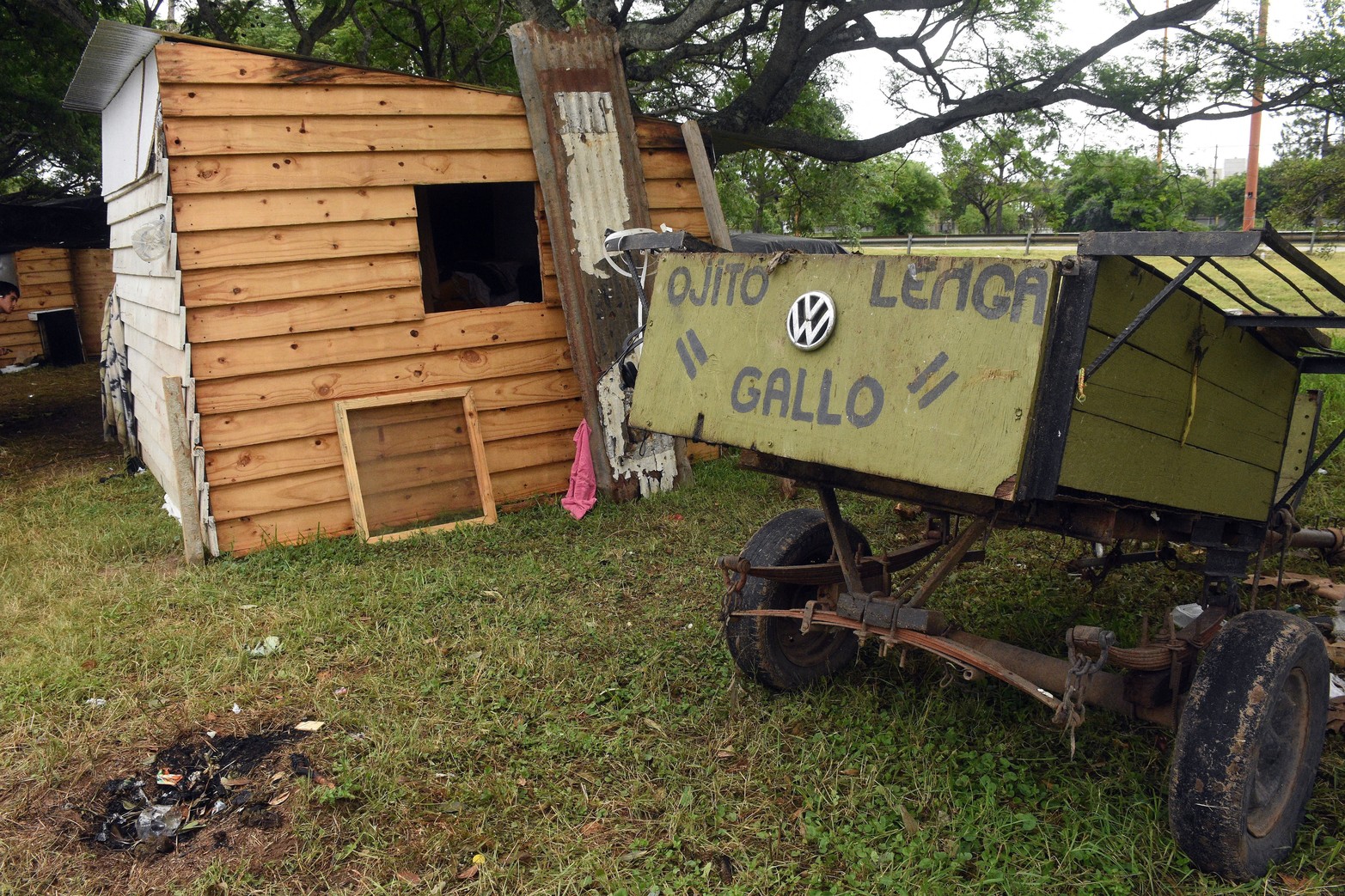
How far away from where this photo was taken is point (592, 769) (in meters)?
3.53

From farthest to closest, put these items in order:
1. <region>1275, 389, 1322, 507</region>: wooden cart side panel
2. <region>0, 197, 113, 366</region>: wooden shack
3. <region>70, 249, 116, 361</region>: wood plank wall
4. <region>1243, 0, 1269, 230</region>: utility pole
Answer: <region>70, 249, 116, 361</region>: wood plank wall, <region>0, 197, 113, 366</region>: wooden shack, <region>1243, 0, 1269, 230</region>: utility pole, <region>1275, 389, 1322, 507</region>: wooden cart side panel

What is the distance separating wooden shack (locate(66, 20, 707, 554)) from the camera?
580 centimetres

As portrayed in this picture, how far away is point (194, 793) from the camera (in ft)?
11.3

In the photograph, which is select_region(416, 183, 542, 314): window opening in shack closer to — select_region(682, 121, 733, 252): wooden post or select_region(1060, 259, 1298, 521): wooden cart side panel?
select_region(682, 121, 733, 252): wooden post

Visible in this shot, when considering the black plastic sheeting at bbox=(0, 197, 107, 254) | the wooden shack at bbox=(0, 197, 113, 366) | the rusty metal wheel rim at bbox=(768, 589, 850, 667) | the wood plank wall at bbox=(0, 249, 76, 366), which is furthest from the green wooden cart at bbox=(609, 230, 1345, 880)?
the wood plank wall at bbox=(0, 249, 76, 366)

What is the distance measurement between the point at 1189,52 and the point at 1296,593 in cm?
840

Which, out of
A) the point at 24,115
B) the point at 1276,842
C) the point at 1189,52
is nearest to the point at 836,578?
the point at 1276,842

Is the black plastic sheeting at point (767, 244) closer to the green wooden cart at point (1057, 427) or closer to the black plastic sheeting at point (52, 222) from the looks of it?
the green wooden cart at point (1057, 427)

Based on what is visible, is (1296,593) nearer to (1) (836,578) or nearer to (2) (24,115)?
(1) (836,578)

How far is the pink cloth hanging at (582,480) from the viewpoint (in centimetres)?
676

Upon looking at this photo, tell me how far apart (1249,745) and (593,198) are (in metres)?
5.39

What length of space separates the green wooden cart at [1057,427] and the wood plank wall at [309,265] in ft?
10.7

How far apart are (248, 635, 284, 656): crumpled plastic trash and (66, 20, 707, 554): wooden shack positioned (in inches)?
60.0

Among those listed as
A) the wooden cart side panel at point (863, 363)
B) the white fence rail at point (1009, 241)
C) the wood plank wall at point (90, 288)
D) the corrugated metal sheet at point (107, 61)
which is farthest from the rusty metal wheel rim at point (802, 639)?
the white fence rail at point (1009, 241)
